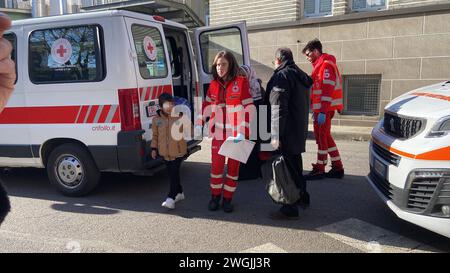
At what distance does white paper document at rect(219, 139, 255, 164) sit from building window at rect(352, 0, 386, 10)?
23.2 feet

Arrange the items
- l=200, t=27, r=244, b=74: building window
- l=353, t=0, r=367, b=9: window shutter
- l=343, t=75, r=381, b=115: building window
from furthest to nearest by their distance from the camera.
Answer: l=343, t=75, r=381, b=115: building window
l=353, t=0, r=367, b=9: window shutter
l=200, t=27, r=244, b=74: building window

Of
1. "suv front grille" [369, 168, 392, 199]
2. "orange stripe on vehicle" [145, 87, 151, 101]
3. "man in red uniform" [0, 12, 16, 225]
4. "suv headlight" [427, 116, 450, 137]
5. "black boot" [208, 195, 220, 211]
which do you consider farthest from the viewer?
"orange stripe on vehicle" [145, 87, 151, 101]

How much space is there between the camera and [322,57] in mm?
5473

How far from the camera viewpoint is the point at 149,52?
495 cm

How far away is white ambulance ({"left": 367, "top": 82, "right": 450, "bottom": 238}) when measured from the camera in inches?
117

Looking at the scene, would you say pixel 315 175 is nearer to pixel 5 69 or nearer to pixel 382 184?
pixel 382 184

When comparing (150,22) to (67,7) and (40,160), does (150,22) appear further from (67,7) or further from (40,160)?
(67,7)

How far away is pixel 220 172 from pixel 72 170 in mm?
1910

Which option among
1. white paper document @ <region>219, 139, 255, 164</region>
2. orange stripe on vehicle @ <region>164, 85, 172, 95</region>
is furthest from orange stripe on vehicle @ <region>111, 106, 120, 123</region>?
white paper document @ <region>219, 139, 255, 164</region>

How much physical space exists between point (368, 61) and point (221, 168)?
6679mm

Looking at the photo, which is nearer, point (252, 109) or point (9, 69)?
point (9, 69)

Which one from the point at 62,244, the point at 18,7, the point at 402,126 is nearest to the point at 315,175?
the point at 402,126

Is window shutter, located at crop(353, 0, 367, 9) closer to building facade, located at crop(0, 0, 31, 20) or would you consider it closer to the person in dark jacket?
the person in dark jacket
